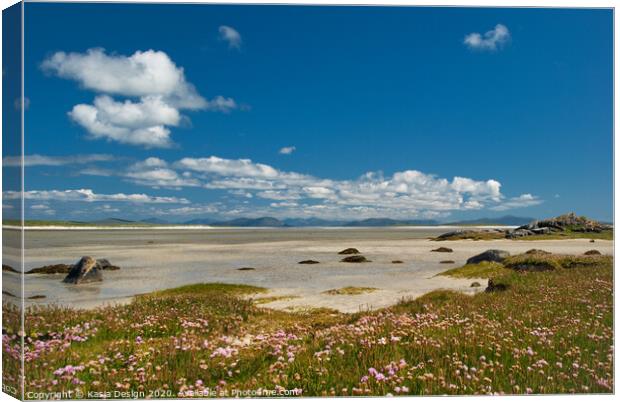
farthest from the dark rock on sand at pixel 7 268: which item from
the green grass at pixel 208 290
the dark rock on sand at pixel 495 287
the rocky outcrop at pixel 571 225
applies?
the rocky outcrop at pixel 571 225

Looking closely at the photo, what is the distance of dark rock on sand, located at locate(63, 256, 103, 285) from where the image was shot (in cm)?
1711

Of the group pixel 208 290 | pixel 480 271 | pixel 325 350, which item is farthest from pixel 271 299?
pixel 480 271

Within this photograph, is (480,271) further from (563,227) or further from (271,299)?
(271,299)

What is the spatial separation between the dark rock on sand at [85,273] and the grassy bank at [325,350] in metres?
7.07

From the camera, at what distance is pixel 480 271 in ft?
53.9

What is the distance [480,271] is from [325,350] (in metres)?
9.44

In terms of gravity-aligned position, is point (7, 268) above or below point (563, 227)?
below

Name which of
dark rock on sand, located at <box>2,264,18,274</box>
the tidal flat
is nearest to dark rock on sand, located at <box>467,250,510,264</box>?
the tidal flat

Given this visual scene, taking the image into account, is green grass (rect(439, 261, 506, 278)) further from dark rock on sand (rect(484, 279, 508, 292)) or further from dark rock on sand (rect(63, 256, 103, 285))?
dark rock on sand (rect(63, 256, 103, 285))

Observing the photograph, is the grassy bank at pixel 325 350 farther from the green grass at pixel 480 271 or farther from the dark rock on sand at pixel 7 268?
the green grass at pixel 480 271

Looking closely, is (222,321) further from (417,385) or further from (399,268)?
(399,268)

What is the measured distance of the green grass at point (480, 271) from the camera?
15685mm

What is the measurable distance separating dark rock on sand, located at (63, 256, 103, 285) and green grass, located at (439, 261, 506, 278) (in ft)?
45.4

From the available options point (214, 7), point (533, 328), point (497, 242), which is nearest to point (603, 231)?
point (533, 328)
